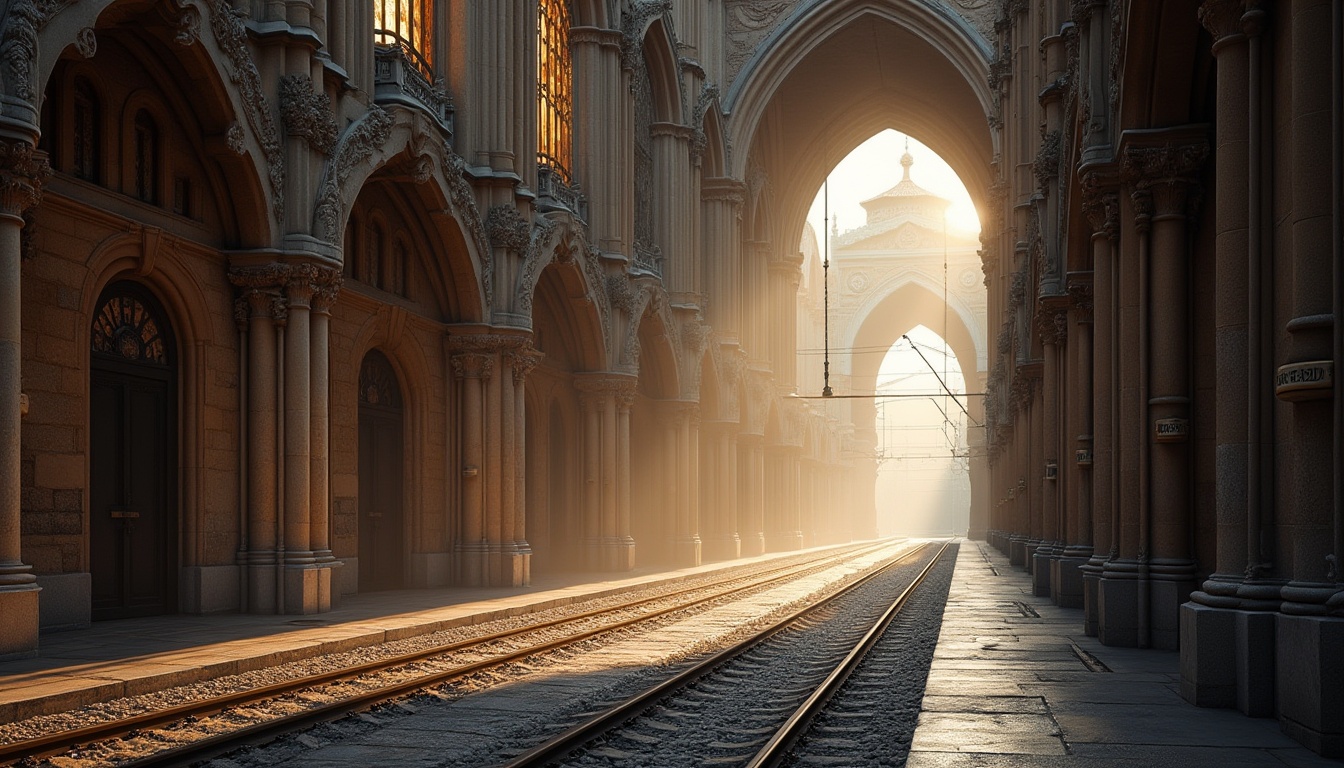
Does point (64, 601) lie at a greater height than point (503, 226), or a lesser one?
lesser

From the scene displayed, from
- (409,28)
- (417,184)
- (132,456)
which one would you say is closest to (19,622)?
(132,456)

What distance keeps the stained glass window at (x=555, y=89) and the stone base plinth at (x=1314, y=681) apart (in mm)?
22895

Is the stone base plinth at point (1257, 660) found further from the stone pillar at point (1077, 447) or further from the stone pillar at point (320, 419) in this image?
the stone pillar at point (320, 419)

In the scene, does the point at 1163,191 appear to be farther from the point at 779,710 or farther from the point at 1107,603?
the point at 779,710

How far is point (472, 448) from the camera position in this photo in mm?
26031

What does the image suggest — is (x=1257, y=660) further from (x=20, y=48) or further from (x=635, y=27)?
(x=635, y=27)

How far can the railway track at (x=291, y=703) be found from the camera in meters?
8.62

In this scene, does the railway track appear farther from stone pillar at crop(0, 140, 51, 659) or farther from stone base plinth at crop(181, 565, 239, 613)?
stone base plinth at crop(181, 565, 239, 613)

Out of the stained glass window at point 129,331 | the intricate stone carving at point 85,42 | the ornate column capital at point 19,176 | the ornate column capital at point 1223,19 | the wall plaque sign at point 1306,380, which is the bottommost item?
the wall plaque sign at point 1306,380

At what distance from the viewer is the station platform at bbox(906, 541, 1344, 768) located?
26.6ft

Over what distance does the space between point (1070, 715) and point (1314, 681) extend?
1920 mm

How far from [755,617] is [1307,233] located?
13.6 metres

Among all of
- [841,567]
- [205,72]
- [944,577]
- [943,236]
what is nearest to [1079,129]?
[205,72]

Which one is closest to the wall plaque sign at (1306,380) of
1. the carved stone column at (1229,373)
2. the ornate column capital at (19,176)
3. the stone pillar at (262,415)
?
the carved stone column at (1229,373)
